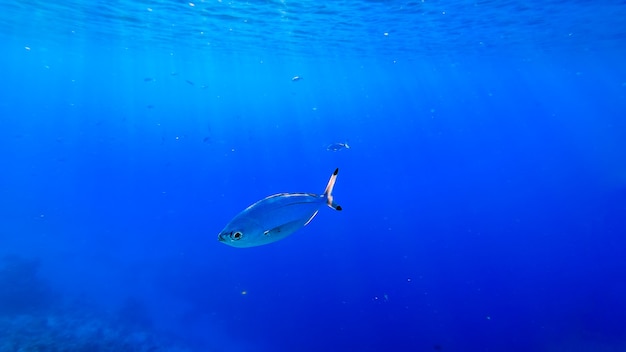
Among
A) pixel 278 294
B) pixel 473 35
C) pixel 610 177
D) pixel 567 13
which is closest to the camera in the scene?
pixel 567 13

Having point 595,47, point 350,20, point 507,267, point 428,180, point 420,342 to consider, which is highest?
point 350,20

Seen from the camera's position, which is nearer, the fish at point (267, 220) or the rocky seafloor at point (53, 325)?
the fish at point (267, 220)

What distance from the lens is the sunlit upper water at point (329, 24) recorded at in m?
17.8

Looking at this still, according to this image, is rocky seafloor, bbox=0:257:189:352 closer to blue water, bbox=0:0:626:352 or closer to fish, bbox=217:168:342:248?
blue water, bbox=0:0:626:352

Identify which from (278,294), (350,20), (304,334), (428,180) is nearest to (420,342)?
(304,334)

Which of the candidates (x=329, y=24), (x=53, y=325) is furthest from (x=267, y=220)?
(x=329, y=24)

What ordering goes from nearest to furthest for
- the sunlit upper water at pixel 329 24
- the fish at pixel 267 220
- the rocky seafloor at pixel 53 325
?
the fish at pixel 267 220, the rocky seafloor at pixel 53 325, the sunlit upper water at pixel 329 24

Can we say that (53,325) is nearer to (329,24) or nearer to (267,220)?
(267,220)

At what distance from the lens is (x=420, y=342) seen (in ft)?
53.9

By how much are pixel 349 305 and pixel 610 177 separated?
42827 millimetres

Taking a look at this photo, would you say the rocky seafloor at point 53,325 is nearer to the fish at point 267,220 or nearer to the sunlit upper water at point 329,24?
the fish at point 267,220

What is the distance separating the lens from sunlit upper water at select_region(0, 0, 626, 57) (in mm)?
17828

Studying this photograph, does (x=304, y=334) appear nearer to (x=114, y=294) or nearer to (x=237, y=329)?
(x=237, y=329)

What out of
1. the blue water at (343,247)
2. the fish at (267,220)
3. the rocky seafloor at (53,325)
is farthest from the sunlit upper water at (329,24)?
the fish at (267,220)
